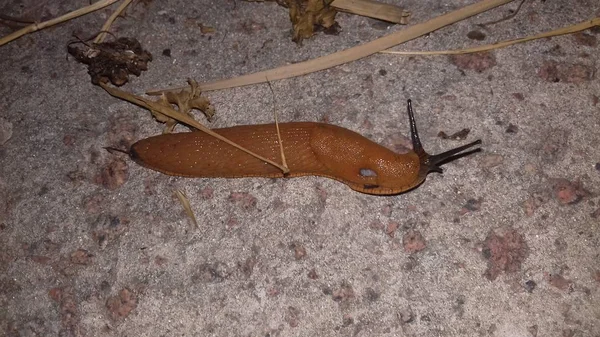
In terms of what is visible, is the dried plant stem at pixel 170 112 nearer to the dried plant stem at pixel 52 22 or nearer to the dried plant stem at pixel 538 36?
the dried plant stem at pixel 52 22

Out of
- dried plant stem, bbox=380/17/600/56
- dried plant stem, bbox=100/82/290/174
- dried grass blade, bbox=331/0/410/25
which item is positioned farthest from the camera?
dried grass blade, bbox=331/0/410/25

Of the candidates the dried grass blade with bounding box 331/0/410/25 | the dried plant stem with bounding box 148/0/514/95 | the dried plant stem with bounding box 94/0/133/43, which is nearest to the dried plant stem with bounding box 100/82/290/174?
the dried plant stem with bounding box 148/0/514/95

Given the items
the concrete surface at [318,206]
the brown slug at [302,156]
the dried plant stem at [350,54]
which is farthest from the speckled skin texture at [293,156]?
the dried plant stem at [350,54]

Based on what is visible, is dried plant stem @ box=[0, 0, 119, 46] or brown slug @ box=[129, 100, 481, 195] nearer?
brown slug @ box=[129, 100, 481, 195]

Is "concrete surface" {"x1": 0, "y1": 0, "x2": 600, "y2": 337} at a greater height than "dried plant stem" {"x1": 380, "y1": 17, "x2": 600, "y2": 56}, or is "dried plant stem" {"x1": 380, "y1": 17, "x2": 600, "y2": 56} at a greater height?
"dried plant stem" {"x1": 380, "y1": 17, "x2": 600, "y2": 56}

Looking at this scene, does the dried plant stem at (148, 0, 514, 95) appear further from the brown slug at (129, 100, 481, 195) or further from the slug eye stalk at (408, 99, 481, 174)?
the slug eye stalk at (408, 99, 481, 174)

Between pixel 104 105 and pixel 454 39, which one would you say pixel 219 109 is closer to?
pixel 104 105

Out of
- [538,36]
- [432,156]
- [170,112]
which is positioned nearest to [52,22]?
[170,112]

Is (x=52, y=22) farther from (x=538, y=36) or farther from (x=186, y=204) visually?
(x=538, y=36)
